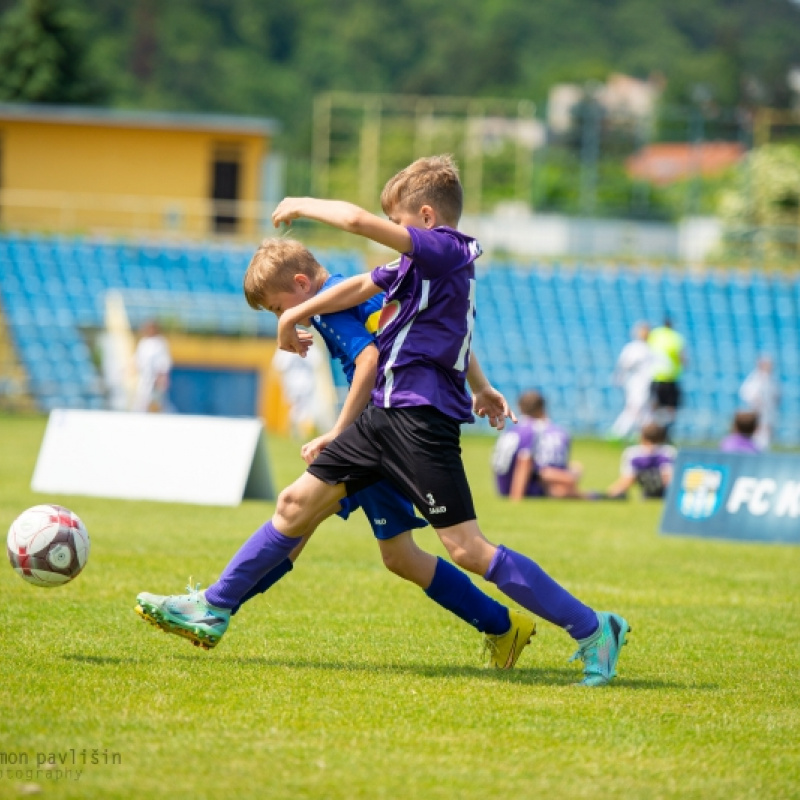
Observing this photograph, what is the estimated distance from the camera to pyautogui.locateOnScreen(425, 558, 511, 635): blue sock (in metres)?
5.66

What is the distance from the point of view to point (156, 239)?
111 feet

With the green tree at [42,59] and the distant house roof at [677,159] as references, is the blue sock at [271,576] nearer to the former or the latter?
the green tree at [42,59]

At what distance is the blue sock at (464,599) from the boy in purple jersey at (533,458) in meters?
8.77

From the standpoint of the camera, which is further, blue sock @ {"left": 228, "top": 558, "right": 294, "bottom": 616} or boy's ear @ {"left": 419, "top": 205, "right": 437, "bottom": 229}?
blue sock @ {"left": 228, "top": 558, "right": 294, "bottom": 616}

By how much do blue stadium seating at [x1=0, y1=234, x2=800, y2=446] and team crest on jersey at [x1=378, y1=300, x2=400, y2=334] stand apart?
929 inches

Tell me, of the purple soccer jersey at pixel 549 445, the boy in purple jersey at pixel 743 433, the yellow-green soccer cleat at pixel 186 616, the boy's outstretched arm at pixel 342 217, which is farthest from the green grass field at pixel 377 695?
the purple soccer jersey at pixel 549 445

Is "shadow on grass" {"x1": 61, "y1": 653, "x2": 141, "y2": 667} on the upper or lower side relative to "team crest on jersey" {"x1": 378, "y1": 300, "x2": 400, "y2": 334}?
lower

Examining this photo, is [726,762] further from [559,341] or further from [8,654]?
[559,341]

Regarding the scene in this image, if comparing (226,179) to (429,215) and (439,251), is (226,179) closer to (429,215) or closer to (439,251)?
(429,215)

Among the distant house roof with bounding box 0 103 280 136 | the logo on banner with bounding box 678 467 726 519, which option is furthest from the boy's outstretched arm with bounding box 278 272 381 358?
the distant house roof with bounding box 0 103 280 136

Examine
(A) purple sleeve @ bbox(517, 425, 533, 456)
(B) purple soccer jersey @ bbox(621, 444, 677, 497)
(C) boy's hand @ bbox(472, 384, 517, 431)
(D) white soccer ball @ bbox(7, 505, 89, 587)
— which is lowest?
(B) purple soccer jersey @ bbox(621, 444, 677, 497)

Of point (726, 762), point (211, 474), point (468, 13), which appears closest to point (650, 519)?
point (211, 474)

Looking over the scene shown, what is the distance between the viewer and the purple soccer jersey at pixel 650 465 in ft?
50.9

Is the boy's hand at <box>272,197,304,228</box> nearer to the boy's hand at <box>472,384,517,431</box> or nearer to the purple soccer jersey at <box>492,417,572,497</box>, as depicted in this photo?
the boy's hand at <box>472,384,517,431</box>
